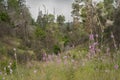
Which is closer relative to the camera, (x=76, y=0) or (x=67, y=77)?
(x=67, y=77)

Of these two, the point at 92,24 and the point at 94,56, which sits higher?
the point at 92,24

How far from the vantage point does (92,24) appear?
5.48 metres

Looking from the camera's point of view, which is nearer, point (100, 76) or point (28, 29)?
point (100, 76)

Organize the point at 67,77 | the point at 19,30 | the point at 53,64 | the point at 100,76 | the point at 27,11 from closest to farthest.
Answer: the point at 100,76
the point at 67,77
the point at 53,64
the point at 19,30
the point at 27,11

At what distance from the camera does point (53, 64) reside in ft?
21.6

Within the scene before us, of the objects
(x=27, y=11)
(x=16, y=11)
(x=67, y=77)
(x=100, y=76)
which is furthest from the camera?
(x=16, y=11)

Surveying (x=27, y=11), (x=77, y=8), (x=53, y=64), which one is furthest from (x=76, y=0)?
(x=53, y=64)

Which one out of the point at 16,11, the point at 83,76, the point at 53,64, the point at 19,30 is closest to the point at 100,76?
the point at 83,76

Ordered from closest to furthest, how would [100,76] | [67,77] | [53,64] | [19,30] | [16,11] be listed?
1. [100,76]
2. [67,77]
3. [53,64]
4. [19,30]
5. [16,11]

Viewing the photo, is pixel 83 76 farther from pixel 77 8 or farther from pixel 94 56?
pixel 77 8

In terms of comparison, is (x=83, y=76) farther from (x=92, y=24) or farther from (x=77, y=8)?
(x=77, y=8)

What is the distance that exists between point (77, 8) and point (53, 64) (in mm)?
40215

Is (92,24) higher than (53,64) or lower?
higher

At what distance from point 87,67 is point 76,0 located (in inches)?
1601
